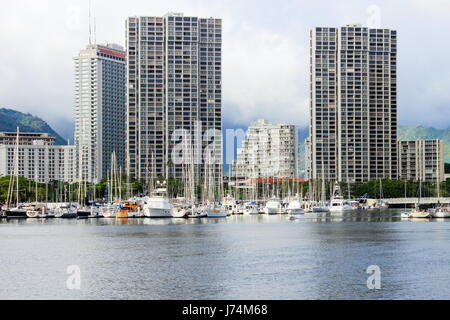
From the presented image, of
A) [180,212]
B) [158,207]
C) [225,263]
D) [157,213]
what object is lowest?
[225,263]

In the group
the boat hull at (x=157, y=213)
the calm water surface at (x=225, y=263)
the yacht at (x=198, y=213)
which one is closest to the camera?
the calm water surface at (x=225, y=263)

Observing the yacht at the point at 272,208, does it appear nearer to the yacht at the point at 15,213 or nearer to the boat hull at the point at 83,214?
the boat hull at the point at 83,214

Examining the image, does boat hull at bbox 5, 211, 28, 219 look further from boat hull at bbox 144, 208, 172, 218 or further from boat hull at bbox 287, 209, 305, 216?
boat hull at bbox 287, 209, 305, 216

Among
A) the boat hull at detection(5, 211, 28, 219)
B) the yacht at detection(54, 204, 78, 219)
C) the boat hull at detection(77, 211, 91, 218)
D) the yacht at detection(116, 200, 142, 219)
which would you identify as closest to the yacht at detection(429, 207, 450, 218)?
the yacht at detection(116, 200, 142, 219)

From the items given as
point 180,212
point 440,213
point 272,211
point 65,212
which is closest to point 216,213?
point 180,212

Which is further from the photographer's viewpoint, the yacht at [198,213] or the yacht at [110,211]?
the yacht at [110,211]

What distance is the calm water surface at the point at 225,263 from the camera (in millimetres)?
50969

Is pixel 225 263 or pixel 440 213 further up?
pixel 440 213

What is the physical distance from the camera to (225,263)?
214 ft

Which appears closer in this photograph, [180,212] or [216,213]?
[180,212]

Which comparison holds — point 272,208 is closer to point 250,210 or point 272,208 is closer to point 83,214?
point 250,210

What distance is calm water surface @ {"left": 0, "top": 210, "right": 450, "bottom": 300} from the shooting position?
5097 centimetres

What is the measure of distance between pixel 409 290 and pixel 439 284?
10.4 ft

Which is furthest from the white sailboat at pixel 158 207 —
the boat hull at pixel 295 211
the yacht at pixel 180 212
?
the boat hull at pixel 295 211
